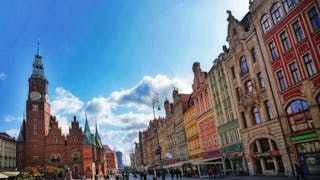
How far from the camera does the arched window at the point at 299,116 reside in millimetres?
24203

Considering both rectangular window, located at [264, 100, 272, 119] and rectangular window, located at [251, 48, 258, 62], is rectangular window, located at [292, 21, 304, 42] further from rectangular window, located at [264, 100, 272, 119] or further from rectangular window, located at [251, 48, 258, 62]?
rectangular window, located at [264, 100, 272, 119]

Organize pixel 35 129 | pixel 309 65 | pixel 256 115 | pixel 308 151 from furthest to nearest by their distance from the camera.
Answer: pixel 35 129 → pixel 256 115 → pixel 308 151 → pixel 309 65

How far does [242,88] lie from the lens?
1303 inches

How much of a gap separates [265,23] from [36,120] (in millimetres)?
68698

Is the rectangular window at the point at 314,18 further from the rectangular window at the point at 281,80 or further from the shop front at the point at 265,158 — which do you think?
the shop front at the point at 265,158

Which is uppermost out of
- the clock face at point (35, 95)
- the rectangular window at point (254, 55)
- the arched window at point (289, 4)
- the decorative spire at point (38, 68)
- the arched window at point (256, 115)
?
the decorative spire at point (38, 68)

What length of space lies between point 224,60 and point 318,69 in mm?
15977

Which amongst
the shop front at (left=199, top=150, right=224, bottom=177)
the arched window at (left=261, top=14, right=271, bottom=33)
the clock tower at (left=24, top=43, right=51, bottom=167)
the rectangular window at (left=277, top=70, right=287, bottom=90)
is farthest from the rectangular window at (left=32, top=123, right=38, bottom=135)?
the rectangular window at (left=277, top=70, right=287, bottom=90)

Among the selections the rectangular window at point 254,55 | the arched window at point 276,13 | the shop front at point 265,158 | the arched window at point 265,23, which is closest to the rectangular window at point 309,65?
the arched window at point 276,13

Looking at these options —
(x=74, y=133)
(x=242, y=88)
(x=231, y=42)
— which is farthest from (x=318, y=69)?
(x=74, y=133)

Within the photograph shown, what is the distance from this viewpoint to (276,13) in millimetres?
27250

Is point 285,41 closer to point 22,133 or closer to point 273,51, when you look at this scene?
point 273,51

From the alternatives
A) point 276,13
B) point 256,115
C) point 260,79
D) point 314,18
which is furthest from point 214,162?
point 314,18

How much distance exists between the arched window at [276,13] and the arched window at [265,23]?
0.88 meters
